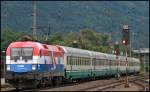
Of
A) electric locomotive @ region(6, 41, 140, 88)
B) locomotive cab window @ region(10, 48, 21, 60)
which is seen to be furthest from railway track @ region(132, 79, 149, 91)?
locomotive cab window @ region(10, 48, 21, 60)

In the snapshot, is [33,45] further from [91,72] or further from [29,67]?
[91,72]

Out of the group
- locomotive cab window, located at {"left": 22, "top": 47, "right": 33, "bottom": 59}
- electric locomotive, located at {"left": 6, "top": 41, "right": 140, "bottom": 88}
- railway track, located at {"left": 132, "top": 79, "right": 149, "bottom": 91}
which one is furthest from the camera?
railway track, located at {"left": 132, "top": 79, "right": 149, "bottom": 91}

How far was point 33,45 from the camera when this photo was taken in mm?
36031

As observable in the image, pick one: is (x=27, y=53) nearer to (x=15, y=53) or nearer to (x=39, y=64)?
(x=15, y=53)

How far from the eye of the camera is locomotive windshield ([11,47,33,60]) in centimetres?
3574

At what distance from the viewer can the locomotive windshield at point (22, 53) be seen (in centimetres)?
3574

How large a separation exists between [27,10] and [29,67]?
67881 mm

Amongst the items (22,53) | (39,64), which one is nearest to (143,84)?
(39,64)

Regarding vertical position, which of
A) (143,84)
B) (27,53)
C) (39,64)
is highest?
(27,53)

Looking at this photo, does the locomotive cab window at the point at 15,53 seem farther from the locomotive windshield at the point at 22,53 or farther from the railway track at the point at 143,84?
the railway track at the point at 143,84

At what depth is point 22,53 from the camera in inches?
1415

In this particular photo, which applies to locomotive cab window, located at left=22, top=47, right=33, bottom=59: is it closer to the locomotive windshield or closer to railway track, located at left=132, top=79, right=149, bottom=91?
the locomotive windshield

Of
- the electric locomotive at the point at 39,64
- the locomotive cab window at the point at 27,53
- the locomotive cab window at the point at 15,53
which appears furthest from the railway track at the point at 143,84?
Result: the locomotive cab window at the point at 15,53

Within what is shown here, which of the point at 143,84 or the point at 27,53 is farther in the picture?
the point at 143,84
